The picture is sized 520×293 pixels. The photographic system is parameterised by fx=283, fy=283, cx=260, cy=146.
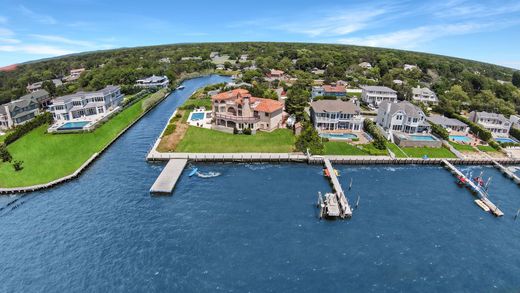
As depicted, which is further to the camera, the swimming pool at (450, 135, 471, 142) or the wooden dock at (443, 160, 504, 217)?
the swimming pool at (450, 135, 471, 142)

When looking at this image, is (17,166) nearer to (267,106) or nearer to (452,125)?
(267,106)

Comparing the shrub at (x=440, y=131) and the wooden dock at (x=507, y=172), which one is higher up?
the shrub at (x=440, y=131)

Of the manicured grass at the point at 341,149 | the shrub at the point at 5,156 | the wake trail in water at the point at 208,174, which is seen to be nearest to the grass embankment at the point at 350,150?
the manicured grass at the point at 341,149

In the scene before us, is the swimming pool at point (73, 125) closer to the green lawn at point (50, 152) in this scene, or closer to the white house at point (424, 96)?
the green lawn at point (50, 152)

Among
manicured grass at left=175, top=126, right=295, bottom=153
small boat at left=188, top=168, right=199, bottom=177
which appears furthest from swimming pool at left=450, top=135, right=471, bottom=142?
small boat at left=188, top=168, right=199, bottom=177

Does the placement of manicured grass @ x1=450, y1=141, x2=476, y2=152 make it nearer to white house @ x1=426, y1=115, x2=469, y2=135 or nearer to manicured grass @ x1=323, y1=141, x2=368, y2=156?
white house @ x1=426, y1=115, x2=469, y2=135

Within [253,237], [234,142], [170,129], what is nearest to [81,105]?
[170,129]

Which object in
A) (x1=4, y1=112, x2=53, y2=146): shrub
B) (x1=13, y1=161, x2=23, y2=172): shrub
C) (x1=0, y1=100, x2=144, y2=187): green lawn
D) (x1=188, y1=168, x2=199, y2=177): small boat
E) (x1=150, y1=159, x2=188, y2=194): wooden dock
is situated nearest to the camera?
(x1=150, y1=159, x2=188, y2=194): wooden dock
